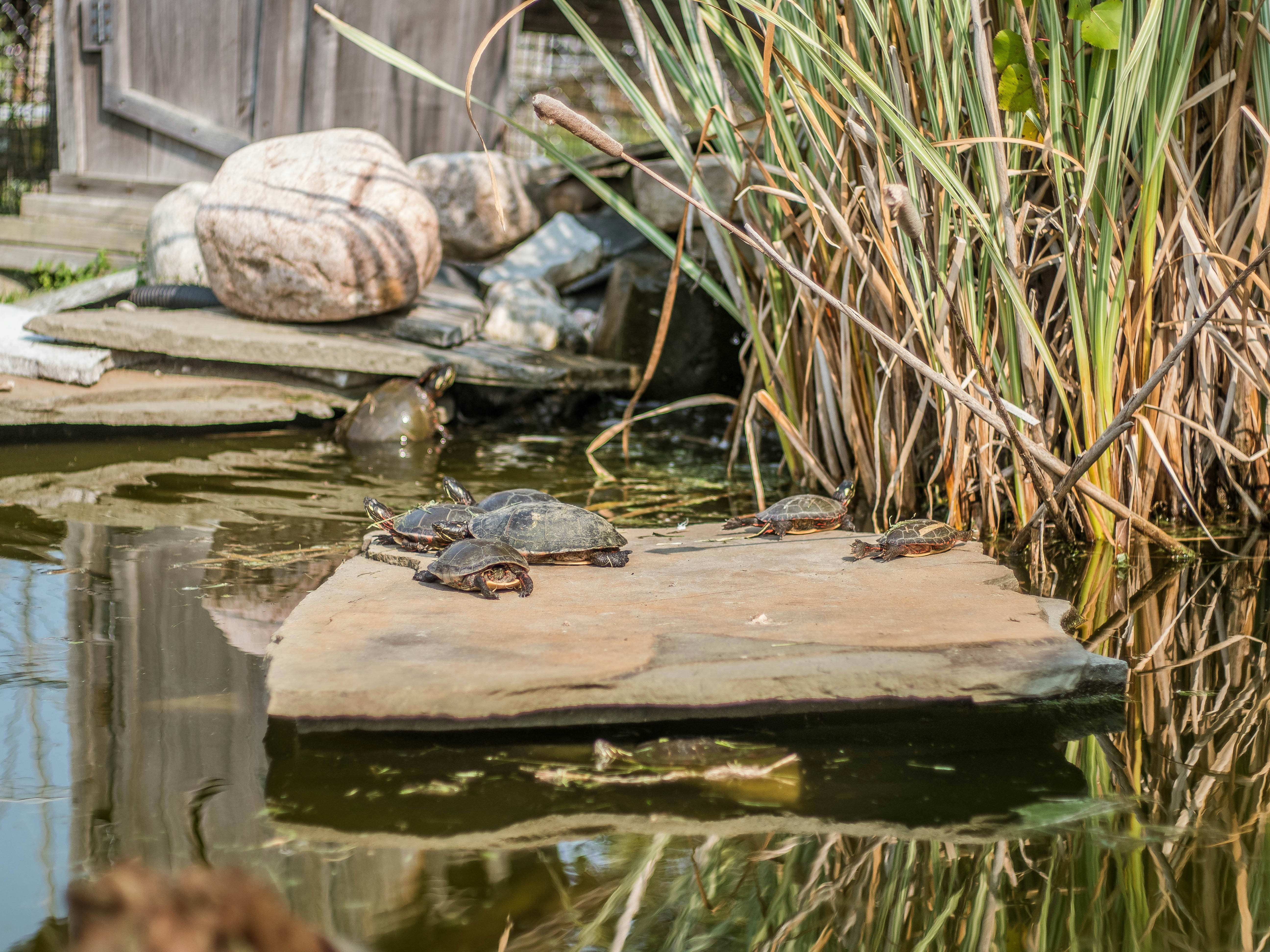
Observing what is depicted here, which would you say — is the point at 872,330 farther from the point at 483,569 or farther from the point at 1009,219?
the point at 483,569

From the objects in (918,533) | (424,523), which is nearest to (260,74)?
(424,523)

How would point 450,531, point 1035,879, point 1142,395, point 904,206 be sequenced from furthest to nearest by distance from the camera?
1. point 450,531
2. point 1142,395
3. point 904,206
4. point 1035,879

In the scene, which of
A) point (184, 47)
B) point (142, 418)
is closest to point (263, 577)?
point (142, 418)

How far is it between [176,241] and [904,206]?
648 centimetres

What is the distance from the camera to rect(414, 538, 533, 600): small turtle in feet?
8.36

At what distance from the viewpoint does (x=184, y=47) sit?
27.2 ft

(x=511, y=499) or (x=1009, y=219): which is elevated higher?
(x=1009, y=219)

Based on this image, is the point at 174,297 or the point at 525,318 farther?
the point at 525,318

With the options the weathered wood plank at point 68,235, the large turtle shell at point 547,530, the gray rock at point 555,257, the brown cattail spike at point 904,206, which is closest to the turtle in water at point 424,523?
the large turtle shell at point 547,530

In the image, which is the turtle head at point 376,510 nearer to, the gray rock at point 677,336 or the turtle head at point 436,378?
the turtle head at point 436,378

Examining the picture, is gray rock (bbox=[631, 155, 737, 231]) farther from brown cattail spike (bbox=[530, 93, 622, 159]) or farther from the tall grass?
brown cattail spike (bbox=[530, 93, 622, 159])

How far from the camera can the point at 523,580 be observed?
8.61ft

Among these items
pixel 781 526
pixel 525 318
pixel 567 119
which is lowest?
pixel 781 526

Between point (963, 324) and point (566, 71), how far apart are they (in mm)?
7809
